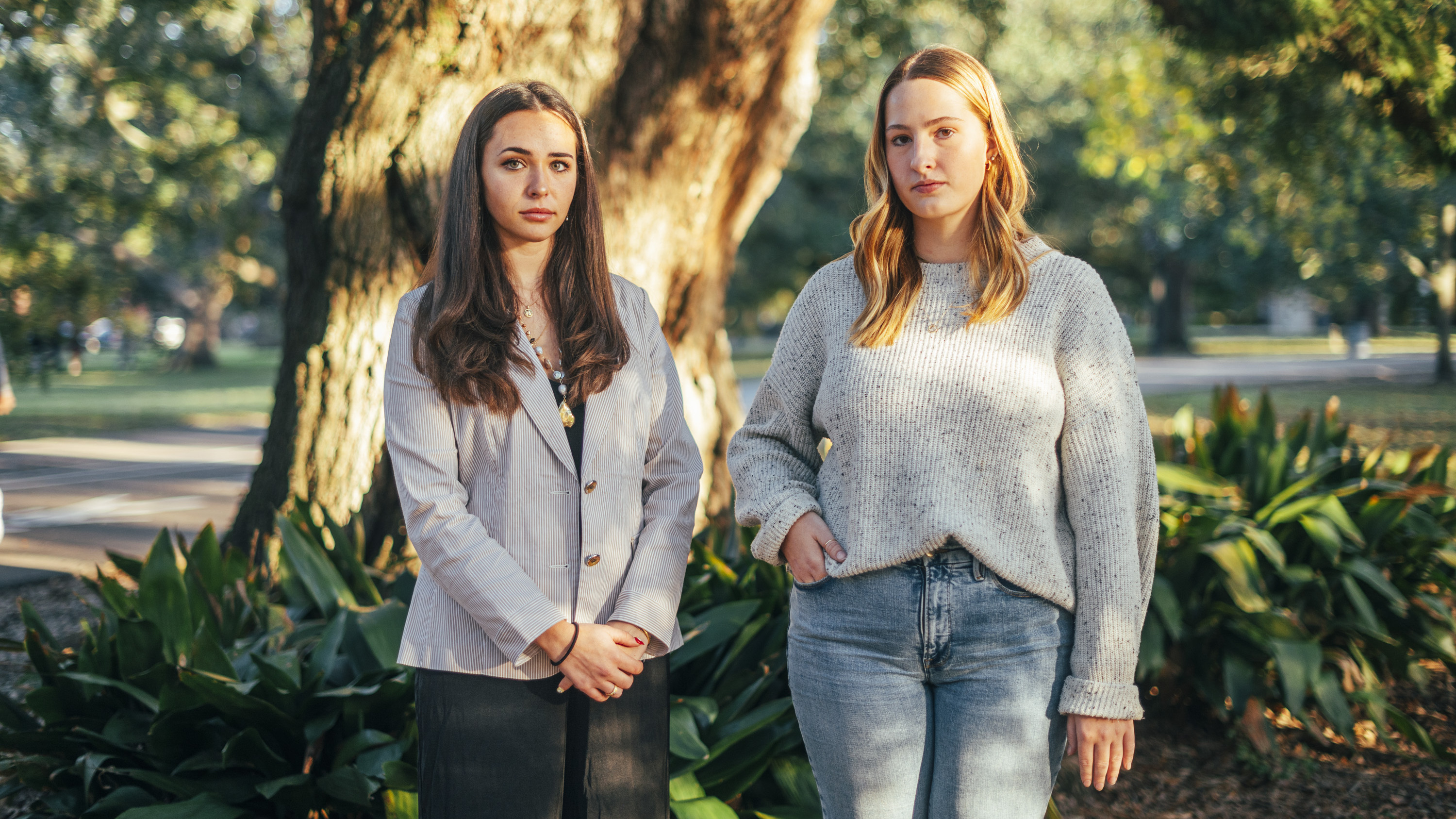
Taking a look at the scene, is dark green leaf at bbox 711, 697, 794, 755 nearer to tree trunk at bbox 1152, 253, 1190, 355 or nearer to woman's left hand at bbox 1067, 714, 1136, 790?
woman's left hand at bbox 1067, 714, 1136, 790

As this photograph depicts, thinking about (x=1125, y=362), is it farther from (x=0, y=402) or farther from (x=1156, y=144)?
(x=1156, y=144)

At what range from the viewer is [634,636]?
6.29 ft

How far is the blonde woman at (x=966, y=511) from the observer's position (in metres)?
1.79

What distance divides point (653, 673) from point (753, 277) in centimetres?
2537

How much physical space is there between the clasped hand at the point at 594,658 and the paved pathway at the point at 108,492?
4.89 meters

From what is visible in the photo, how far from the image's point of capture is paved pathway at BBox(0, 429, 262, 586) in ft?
23.9

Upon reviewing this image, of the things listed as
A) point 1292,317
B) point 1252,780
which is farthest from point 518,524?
point 1292,317

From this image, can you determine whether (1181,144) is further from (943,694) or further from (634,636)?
(634,636)

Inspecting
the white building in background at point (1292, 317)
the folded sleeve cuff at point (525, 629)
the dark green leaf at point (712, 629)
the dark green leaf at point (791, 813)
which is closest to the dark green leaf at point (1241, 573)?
the dark green leaf at point (791, 813)

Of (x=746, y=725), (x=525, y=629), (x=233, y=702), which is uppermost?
(x=525, y=629)

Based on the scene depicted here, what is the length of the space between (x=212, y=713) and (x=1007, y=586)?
222 centimetres

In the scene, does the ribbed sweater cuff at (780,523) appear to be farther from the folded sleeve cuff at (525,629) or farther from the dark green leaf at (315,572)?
the dark green leaf at (315,572)

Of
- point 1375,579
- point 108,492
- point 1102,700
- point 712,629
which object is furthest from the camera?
point 108,492

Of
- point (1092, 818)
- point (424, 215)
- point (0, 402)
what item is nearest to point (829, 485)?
point (1092, 818)
